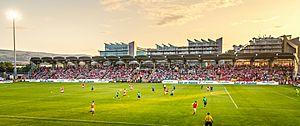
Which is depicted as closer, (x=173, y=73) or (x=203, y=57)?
(x=203, y=57)

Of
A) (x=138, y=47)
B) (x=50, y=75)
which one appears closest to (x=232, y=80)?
(x=50, y=75)

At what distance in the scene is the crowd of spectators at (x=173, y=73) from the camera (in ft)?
239

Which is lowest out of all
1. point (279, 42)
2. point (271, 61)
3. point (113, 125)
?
point (113, 125)

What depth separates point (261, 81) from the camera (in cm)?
6719

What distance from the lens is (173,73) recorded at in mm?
82125

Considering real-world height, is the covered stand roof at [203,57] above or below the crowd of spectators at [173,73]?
above

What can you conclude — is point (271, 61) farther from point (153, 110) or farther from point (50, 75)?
point (50, 75)

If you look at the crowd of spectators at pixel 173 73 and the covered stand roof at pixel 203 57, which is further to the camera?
the covered stand roof at pixel 203 57

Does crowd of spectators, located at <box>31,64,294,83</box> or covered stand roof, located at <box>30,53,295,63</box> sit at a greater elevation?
covered stand roof, located at <box>30,53,295,63</box>

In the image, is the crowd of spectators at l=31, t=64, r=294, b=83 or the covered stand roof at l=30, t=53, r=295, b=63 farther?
the covered stand roof at l=30, t=53, r=295, b=63

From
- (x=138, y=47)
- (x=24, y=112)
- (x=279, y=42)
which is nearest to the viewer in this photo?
(x=24, y=112)

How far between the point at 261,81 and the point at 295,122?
50634 millimetres

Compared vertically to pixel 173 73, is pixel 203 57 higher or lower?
higher

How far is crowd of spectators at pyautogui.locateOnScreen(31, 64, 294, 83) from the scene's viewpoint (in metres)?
72.8
